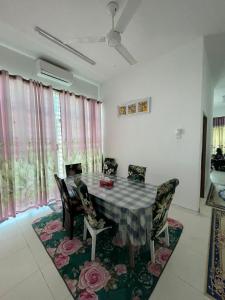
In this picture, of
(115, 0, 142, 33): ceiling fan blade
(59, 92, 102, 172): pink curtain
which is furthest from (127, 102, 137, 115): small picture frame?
(115, 0, 142, 33): ceiling fan blade

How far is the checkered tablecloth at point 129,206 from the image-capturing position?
146 cm

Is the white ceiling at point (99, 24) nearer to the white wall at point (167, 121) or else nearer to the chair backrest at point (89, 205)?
the white wall at point (167, 121)

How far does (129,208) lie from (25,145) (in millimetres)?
2402

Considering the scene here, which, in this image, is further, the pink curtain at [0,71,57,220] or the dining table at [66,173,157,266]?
the pink curtain at [0,71,57,220]

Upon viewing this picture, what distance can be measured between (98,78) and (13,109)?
7.94 feet

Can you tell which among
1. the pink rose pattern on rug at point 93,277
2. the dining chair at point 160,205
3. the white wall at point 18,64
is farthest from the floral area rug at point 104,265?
the white wall at point 18,64

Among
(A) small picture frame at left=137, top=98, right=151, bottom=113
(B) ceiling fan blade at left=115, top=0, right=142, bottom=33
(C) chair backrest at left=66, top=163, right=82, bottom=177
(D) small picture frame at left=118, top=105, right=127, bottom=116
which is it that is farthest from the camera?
(D) small picture frame at left=118, top=105, right=127, bottom=116

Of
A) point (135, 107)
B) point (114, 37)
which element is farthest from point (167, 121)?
point (114, 37)

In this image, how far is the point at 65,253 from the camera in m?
1.85

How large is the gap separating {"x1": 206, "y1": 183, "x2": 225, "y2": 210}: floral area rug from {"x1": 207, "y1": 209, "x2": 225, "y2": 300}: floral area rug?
63cm

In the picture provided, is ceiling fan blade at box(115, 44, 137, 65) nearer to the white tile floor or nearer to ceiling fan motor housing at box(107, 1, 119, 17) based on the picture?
ceiling fan motor housing at box(107, 1, 119, 17)

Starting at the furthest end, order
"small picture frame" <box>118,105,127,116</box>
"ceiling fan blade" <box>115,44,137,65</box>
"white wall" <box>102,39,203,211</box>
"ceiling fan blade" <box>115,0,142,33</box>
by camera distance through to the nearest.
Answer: "small picture frame" <box>118,105,127,116</box> → "white wall" <box>102,39,203,211</box> → "ceiling fan blade" <box>115,44,137,65</box> → "ceiling fan blade" <box>115,0,142,33</box>

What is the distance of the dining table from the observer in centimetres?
146

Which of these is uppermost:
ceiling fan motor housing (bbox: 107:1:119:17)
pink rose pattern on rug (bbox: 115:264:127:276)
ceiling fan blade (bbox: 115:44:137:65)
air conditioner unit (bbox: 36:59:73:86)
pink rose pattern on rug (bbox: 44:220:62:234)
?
ceiling fan motor housing (bbox: 107:1:119:17)
